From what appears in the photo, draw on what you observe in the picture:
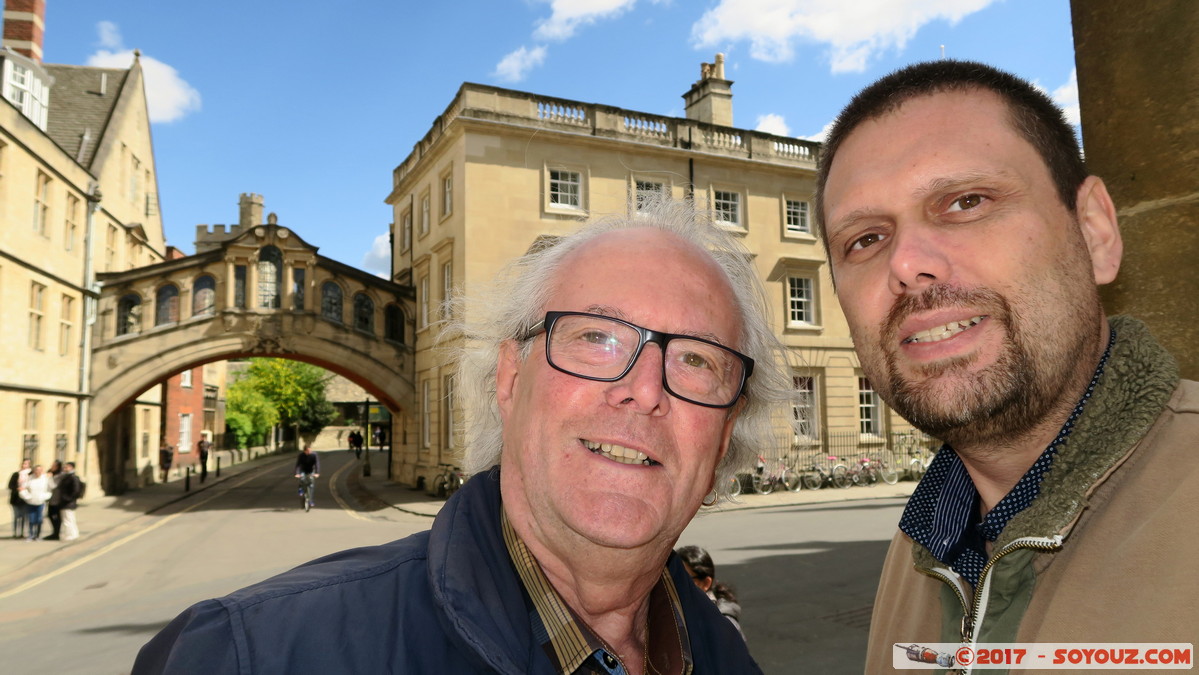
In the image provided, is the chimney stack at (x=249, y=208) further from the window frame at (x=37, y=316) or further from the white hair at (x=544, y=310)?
the white hair at (x=544, y=310)

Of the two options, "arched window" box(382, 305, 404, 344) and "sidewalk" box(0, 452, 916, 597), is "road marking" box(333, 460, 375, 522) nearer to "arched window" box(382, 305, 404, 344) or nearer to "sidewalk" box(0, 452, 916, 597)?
"sidewalk" box(0, 452, 916, 597)

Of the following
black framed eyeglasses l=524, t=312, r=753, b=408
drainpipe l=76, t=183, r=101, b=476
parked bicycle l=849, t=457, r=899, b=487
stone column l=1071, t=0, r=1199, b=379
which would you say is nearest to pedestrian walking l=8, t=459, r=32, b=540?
drainpipe l=76, t=183, r=101, b=476

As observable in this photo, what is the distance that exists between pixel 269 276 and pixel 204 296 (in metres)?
1.99

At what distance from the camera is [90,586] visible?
10.8m

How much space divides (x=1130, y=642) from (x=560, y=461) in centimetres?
117

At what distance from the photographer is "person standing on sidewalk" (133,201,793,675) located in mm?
1450

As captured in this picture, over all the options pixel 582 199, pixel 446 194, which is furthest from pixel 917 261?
pixel 446 194

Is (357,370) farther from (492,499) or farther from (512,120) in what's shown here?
(492,499)

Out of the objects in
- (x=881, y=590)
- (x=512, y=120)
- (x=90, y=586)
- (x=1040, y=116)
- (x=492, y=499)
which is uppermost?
(x=512, y=120)

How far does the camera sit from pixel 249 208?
62000 mm

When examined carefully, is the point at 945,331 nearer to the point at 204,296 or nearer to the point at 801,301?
the point at 801,301

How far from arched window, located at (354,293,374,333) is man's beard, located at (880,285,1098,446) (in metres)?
23.7

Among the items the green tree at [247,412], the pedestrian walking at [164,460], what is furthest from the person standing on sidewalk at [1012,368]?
the green tree at [247,412]

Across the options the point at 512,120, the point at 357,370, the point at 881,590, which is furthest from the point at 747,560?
the point at 357,370
